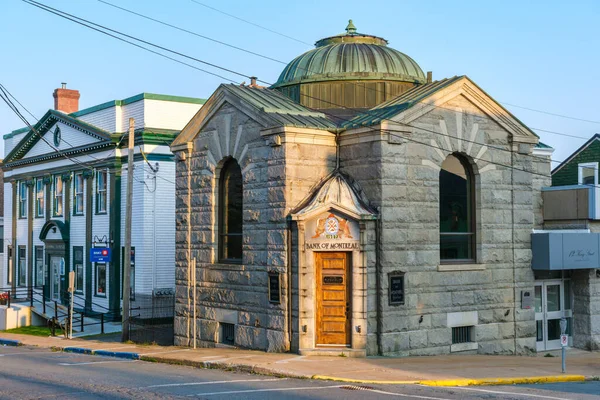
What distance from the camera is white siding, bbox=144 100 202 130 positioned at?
30.0 metres

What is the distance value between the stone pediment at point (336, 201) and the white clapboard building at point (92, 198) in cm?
1240

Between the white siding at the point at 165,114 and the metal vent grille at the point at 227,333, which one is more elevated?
the white siding at the point at 165,114

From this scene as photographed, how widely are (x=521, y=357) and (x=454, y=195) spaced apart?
4506 mm

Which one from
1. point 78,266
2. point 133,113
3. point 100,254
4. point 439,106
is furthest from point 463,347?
point 78,266

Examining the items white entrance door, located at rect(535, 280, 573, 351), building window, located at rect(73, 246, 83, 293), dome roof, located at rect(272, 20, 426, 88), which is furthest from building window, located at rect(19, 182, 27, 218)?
white entrance door, located at rect(535, 280, 573, 351)

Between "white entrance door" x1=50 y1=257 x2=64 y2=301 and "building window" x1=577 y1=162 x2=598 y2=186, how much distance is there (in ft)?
75.7

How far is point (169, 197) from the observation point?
30219 mm

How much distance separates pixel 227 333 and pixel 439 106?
27.5ft

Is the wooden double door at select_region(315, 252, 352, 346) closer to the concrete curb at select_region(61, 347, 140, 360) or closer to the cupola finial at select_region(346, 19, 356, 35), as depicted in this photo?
the concrete curb at select_region(61, 347, 140, 360)

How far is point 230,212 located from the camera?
69.7 feet

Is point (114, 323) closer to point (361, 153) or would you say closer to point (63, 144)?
point (63, 144)

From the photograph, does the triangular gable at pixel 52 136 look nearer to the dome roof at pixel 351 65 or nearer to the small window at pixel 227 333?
the dome roof at pixel 351 65

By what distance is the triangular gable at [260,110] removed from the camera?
1936 cm

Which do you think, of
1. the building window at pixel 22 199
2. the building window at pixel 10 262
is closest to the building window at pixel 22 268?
the building window at pixel 10 262
